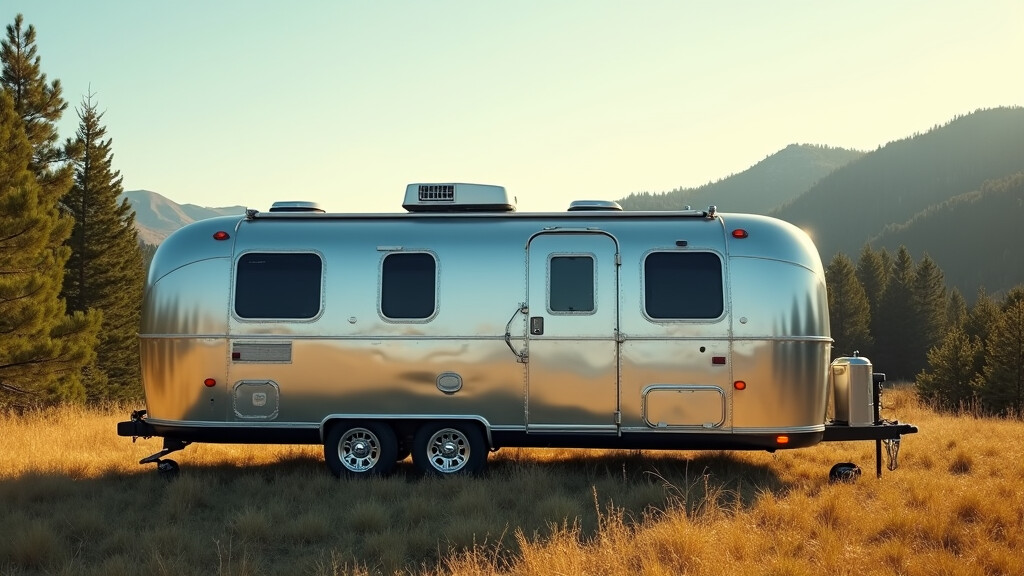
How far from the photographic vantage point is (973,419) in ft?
50.3

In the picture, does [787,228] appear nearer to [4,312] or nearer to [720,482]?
[720,482]

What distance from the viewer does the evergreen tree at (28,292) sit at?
17188 millimetres

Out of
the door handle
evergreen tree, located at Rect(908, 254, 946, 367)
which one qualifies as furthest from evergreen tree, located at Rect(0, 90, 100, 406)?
evergreen tree, located at Rect(908, 254, 946, 367)

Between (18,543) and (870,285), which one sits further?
(870,285)

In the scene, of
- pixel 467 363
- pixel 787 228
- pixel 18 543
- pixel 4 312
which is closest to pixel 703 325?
pixel 787 228

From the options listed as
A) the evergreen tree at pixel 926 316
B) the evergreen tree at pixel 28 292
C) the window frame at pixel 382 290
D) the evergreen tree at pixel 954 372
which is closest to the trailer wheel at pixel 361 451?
the window frame at pixel 382 290

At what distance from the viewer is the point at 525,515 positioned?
25.2 feet

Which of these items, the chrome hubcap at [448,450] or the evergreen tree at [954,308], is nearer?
the chrome hubcap at [448,450]

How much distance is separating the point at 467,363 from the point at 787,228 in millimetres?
3822

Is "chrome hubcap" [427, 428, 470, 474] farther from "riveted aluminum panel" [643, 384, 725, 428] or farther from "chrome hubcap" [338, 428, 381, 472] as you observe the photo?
"riveted aluminum panel" [643, 384, 725, 428]

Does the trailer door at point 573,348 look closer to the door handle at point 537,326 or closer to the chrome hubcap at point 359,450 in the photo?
the door handle at point 537,326

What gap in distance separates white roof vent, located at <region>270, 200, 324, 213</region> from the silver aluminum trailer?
24.7 inches

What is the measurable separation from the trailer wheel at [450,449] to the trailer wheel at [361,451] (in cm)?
29

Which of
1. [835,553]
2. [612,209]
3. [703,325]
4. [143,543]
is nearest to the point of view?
[835,553]
